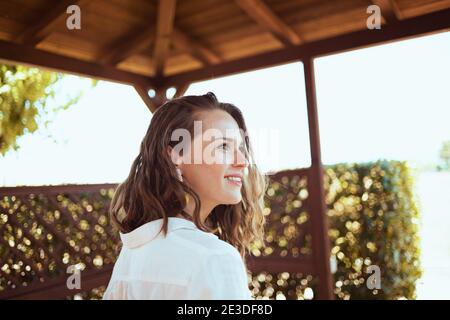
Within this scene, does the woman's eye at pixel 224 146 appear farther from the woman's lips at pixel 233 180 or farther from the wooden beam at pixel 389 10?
the wooden beam at pixel 389 10

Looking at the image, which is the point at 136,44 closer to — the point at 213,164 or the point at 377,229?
the point at 377,229

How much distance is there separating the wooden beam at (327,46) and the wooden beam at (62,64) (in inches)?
14.9

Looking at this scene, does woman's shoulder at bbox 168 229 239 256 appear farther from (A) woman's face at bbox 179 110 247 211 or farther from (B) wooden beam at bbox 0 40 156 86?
(B) wooden beam at bbox 0 40 156 86

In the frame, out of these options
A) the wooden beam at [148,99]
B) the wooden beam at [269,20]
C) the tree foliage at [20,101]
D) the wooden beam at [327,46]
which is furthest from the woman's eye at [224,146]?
the tree foliage at [20,101]

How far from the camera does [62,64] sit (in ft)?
11.4

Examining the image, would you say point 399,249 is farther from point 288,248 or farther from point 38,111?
point 38,111

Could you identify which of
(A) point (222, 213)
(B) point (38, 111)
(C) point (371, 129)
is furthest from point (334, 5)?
→ (B) point (38, 111)

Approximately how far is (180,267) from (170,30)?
313 cm

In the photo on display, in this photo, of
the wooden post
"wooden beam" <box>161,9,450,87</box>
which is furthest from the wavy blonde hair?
the wooden post

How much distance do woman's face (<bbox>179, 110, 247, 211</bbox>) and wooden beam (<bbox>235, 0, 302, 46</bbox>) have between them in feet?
8.05

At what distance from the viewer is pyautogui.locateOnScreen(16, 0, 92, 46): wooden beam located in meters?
3.10

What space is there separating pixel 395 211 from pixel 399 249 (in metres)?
0.35

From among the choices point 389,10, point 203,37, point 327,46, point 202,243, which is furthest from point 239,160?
point 203,37

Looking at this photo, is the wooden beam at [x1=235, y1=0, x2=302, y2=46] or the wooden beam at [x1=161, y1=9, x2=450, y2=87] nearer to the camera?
the wooden beam at [x1=161, y1=9, x2=450, y2=87]
